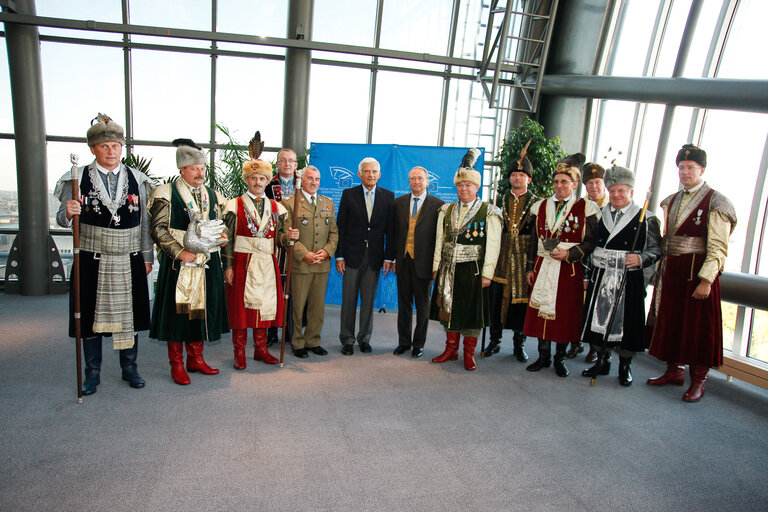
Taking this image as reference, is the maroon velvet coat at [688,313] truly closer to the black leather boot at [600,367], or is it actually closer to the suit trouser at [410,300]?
the black leather boot at [600,367]

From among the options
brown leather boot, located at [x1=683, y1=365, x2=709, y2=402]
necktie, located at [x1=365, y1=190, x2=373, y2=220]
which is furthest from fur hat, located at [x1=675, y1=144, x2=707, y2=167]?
necktie, located at [x1=365, y1=190, x2=373, y2=220]

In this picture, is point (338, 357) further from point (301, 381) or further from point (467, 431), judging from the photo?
point (467, 431)

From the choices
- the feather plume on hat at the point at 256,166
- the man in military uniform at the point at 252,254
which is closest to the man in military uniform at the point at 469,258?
the man in military uniform at the point at 252,254

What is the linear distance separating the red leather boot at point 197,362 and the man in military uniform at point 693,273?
324 centimetres

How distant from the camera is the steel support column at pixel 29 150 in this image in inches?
217

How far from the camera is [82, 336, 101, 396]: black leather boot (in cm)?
289

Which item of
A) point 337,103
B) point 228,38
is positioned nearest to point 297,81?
point 337,103

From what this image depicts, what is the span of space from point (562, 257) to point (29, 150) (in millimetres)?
6234

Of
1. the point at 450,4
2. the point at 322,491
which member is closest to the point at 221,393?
the point at 322,491

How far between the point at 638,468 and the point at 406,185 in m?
3.82

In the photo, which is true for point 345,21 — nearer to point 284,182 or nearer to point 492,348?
point 284,182

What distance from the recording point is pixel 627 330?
3434mm

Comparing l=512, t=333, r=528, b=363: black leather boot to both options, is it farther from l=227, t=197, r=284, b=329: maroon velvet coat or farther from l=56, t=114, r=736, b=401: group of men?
l=227, t=197, r=284, b=329: maroon velvet coat

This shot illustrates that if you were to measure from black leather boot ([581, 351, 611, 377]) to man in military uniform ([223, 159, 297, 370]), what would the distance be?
8.02ft
